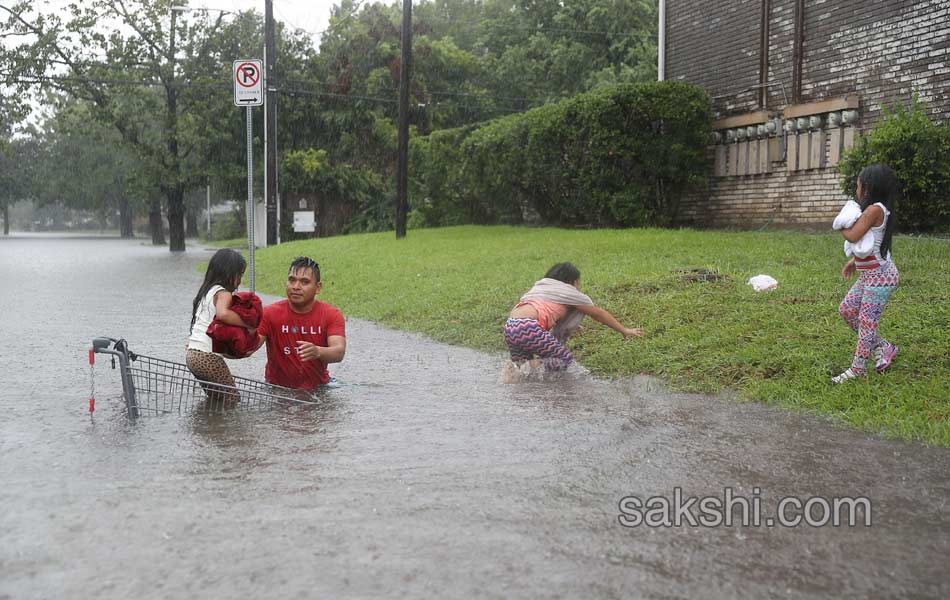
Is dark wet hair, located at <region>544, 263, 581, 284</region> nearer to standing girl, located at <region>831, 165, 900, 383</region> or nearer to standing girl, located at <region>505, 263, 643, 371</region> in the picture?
standing girl, located at <region>505, 263, 643, 371</region>

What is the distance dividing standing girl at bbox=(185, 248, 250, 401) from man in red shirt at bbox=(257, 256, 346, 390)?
325mm

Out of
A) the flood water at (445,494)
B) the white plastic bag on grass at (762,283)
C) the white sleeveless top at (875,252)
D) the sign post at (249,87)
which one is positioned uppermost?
the sign post at (249,87)

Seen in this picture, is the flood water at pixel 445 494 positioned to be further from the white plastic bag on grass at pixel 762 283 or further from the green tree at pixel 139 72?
the green tree at pixel 139 72

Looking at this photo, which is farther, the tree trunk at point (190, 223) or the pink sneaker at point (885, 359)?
the tree trunk at point (190, 223)

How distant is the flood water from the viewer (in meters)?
3.21

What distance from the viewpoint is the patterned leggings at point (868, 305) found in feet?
20.8

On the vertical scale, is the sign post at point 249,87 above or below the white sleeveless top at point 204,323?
above

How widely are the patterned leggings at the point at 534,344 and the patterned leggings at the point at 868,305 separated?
2.17 meters

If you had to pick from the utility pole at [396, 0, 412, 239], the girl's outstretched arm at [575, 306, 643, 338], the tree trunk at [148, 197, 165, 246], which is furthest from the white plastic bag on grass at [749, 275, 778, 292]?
the tree trunk at [148, 197, 165, 246]

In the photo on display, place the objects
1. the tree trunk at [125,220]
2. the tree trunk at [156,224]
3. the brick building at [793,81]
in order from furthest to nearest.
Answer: the tree trunk at [125,220] < the tree trunk at [156,224] < the brick building at [793,81]

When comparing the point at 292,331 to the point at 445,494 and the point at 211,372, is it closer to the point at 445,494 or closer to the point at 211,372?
the point at 211,372

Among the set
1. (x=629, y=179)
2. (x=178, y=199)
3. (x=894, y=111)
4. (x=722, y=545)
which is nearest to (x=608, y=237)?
(x=629, y=179)

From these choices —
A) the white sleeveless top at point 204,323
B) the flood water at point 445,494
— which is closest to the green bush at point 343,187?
the flood water at point 445,494

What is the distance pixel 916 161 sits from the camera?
13.0m
